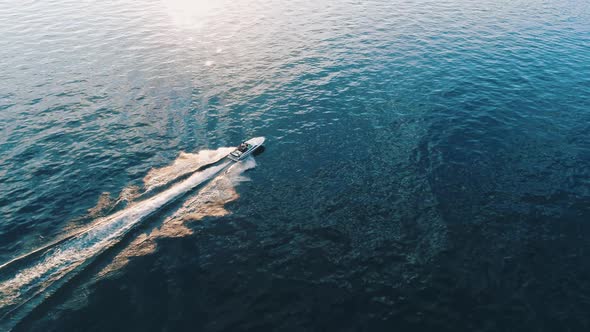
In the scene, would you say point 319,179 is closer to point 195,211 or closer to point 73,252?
point 195,211

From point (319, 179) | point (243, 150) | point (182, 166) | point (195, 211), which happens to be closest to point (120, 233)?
point (195, 211)

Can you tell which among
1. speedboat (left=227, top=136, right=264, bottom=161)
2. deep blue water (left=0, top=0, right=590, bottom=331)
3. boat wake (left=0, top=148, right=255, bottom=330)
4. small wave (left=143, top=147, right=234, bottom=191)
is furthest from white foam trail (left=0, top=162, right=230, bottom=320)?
speedboat (left=227, top=136, right=264, bottom=161)

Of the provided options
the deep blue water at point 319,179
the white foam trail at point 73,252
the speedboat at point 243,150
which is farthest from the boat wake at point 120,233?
the speedboat at point 243,150

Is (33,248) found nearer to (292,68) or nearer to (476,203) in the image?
(476,203)

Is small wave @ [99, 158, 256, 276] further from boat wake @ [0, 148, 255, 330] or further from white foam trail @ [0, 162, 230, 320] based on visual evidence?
white foam trail @ [0, 162, 230, 320]

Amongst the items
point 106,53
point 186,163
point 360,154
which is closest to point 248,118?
point 186,163
